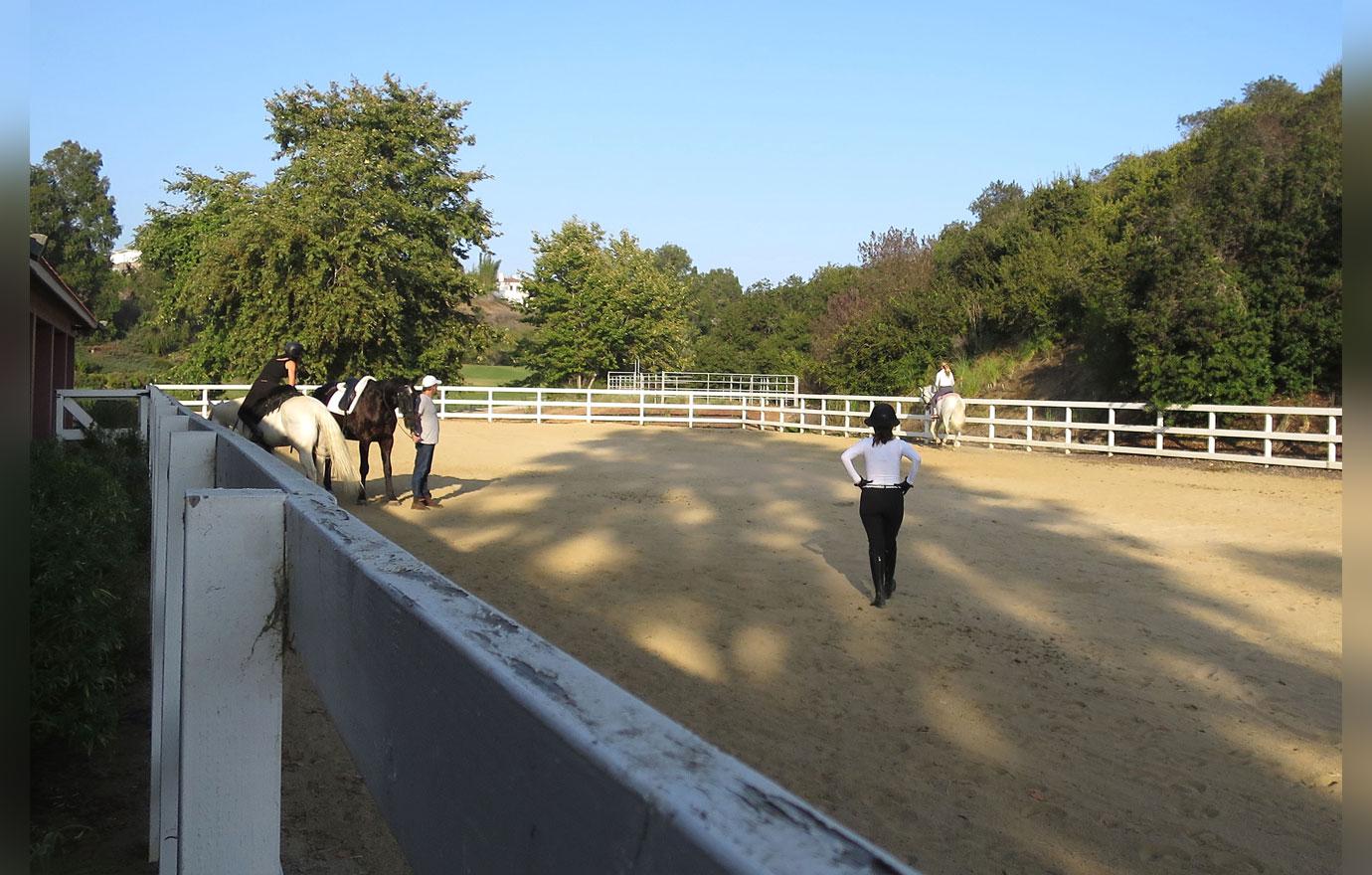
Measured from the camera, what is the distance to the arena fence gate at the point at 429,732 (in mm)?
771

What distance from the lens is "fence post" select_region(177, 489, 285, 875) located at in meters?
1.75

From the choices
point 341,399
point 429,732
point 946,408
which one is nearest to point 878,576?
point 429,732

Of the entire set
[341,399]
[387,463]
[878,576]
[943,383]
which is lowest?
[878,576]

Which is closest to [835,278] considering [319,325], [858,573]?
[319,325]

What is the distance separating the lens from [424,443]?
47.5 feet

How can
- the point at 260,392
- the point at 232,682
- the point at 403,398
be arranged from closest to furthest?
the point at 232,682 → the point at 260,392 → the point at 403,398

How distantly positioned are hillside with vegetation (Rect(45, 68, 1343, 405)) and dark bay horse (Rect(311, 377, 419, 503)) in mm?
7801

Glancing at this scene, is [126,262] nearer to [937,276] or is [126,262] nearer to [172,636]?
[937,276]

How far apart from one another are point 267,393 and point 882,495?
707cm

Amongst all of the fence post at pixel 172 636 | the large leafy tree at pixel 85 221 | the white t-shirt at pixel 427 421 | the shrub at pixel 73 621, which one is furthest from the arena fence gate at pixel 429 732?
the large leafy tree at pixel 85 221

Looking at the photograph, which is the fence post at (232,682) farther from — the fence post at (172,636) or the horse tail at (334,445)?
the horse tail at (334,445)

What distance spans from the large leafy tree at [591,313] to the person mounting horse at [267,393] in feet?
147

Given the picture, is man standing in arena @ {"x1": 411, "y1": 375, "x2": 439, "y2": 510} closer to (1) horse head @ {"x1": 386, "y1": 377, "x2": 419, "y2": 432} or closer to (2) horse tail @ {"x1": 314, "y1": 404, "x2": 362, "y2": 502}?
(1) horse head @ {"x1": 386, "y1": 377, "x2": 419, "y2": 432}

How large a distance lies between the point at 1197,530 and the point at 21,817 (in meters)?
13.2
